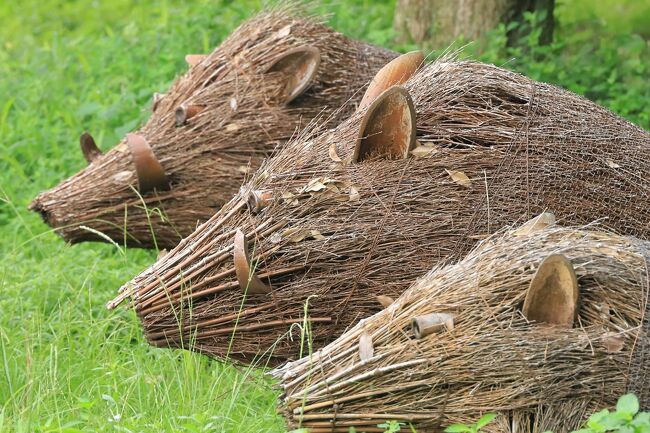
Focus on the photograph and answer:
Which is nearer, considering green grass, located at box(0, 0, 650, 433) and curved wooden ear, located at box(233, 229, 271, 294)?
curved wooden ear, located at box(233, 229, 271, 294)

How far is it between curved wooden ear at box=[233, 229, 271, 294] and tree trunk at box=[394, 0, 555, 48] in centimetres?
397

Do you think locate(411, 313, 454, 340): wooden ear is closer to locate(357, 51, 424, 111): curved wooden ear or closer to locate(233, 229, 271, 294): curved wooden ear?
locate(233, 229, 271, 294): curved wooden ear

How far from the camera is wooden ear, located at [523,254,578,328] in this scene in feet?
11.1

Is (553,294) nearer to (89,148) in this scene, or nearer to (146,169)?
(146,169)

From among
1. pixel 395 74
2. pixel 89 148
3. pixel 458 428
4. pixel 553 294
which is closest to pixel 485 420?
Answer: pixel 458 428

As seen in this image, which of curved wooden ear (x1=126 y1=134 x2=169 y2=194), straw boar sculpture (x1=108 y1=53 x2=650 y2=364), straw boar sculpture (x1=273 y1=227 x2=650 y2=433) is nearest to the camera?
straw boar sculpture (x1=273 y1=227 x2=650 y2=433)

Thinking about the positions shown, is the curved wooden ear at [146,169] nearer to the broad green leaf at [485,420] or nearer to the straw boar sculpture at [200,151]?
the straw boar sculpture at [200,151]

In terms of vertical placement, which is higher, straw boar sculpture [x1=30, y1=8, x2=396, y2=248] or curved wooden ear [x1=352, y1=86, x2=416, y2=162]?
curved wooden ear [x1=352, y1=86, x2=416, y2=162]

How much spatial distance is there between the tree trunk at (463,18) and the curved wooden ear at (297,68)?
8.51 feet

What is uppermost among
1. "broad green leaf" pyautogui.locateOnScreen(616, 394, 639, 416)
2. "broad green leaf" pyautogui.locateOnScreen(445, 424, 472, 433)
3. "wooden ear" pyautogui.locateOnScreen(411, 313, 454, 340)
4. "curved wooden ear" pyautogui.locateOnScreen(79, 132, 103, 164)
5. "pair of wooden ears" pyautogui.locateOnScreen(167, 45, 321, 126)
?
"pair of wooden ears" pyautogui.locateOnScreen(167, 45, 321, 126)

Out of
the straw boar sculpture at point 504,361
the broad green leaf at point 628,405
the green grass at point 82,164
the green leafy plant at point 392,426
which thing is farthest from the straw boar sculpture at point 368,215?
the broad green leaf at point 628,405

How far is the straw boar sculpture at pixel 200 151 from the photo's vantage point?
5.12 m

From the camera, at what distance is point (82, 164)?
282 inches

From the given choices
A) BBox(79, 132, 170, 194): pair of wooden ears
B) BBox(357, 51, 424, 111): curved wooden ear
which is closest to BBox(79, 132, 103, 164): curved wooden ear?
BBox(79, 132, 170, 194): pair of wooden ears
